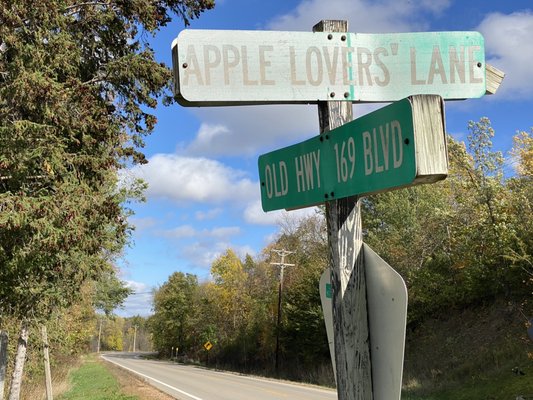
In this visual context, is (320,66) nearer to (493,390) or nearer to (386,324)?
(386,324)

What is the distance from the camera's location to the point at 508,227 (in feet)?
60.5

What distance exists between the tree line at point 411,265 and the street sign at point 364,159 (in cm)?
1530

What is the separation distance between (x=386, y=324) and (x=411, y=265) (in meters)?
26.7

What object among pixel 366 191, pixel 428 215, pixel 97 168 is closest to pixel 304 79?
pixel 366 191

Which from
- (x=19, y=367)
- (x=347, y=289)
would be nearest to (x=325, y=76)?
(x=347, y=289)

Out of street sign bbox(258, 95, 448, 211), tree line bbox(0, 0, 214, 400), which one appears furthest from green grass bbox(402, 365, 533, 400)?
street sign bbox(258, 95, 448, 211)

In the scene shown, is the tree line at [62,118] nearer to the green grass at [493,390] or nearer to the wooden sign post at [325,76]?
the wooden sign post at [325,76]

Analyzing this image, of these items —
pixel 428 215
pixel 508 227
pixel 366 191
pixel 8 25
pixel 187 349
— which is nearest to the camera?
pixel 366 191

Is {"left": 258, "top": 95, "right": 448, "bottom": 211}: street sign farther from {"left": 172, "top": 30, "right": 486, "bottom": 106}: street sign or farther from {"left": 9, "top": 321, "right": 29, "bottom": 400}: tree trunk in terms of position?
{"left": 9, "top": 321, "right": 29, "bottom": 400}: tree trunk

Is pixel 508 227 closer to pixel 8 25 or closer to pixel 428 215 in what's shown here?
pixel 428 215

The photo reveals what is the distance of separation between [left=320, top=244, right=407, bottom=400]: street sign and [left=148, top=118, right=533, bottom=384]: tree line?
1536cm

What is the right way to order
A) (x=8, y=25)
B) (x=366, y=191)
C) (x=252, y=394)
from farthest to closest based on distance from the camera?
(x=252, y=394) < (x=8, y=25) < (x=366, y=191)

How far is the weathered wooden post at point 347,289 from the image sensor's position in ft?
7.11

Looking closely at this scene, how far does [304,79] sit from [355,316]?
109 cm
